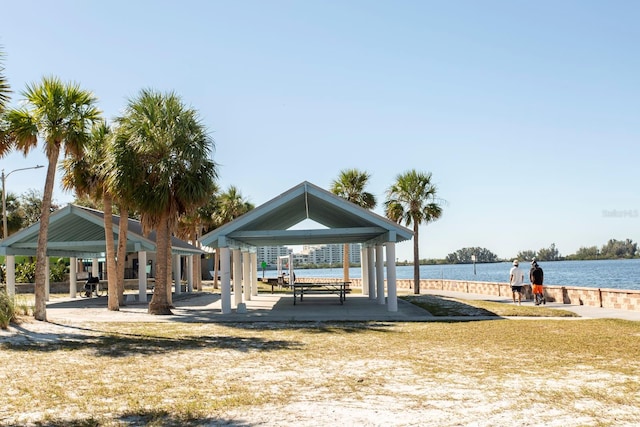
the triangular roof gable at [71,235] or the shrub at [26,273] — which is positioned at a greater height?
the triangular roof gable at [71,235]

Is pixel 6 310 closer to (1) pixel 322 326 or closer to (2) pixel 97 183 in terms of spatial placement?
(2) pixel 97 183

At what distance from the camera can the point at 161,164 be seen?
1905 cm

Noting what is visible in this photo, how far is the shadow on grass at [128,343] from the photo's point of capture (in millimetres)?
11734

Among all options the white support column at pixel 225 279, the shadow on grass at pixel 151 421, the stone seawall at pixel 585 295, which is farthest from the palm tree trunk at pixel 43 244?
the stone seawall at pixel 585 295

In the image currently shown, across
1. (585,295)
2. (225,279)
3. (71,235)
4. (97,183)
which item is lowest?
(585,295)

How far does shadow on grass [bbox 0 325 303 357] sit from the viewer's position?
11.7m

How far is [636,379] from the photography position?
8352mm

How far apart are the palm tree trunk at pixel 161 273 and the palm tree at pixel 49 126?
3594 millimetres

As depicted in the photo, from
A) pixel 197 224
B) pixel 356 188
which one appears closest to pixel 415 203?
pixel 356 188

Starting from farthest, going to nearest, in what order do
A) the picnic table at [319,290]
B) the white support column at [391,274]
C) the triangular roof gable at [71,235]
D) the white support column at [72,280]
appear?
the white support column at [72,280] → the triangular roof gable at [71,235] → the picnic table at [319,290] → the white support column at [391,274]

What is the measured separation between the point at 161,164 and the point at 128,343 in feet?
25.4

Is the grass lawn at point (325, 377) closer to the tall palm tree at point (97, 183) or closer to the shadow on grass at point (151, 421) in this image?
the shadow on grass at point (151, 421)

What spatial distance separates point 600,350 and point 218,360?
6.86m

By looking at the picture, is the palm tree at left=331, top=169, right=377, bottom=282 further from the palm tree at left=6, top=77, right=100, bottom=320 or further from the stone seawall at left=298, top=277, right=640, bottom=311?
the palm tree at left=6, top=77, right=100, bottom=320
